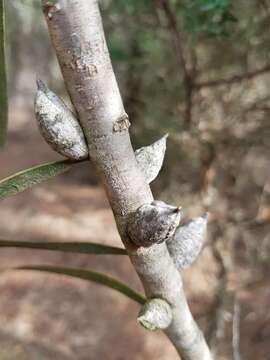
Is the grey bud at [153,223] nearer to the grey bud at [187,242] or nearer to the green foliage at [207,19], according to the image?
the grey bud at [187,242]

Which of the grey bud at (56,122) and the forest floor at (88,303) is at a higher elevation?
the grey bud at (56,122)

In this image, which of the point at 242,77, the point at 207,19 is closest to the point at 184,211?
the point at 242,77

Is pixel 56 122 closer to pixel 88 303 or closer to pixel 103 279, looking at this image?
pixel 103 279

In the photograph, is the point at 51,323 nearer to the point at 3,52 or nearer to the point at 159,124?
the point at 159,124

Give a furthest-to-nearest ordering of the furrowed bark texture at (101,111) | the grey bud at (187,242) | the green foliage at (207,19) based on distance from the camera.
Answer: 1. the green foliage at (207,19)
2. the grey bud at (187,242)
3. the furrowed bark texture at (101,111)

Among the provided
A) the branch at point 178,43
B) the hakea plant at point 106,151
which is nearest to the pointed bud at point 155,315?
the hakea plant at point 106,151

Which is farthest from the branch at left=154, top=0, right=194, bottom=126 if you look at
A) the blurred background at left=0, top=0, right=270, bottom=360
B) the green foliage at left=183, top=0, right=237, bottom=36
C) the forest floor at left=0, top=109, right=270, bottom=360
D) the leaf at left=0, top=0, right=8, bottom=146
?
the leaf at left=0, top=0, right=8, bottom=146
